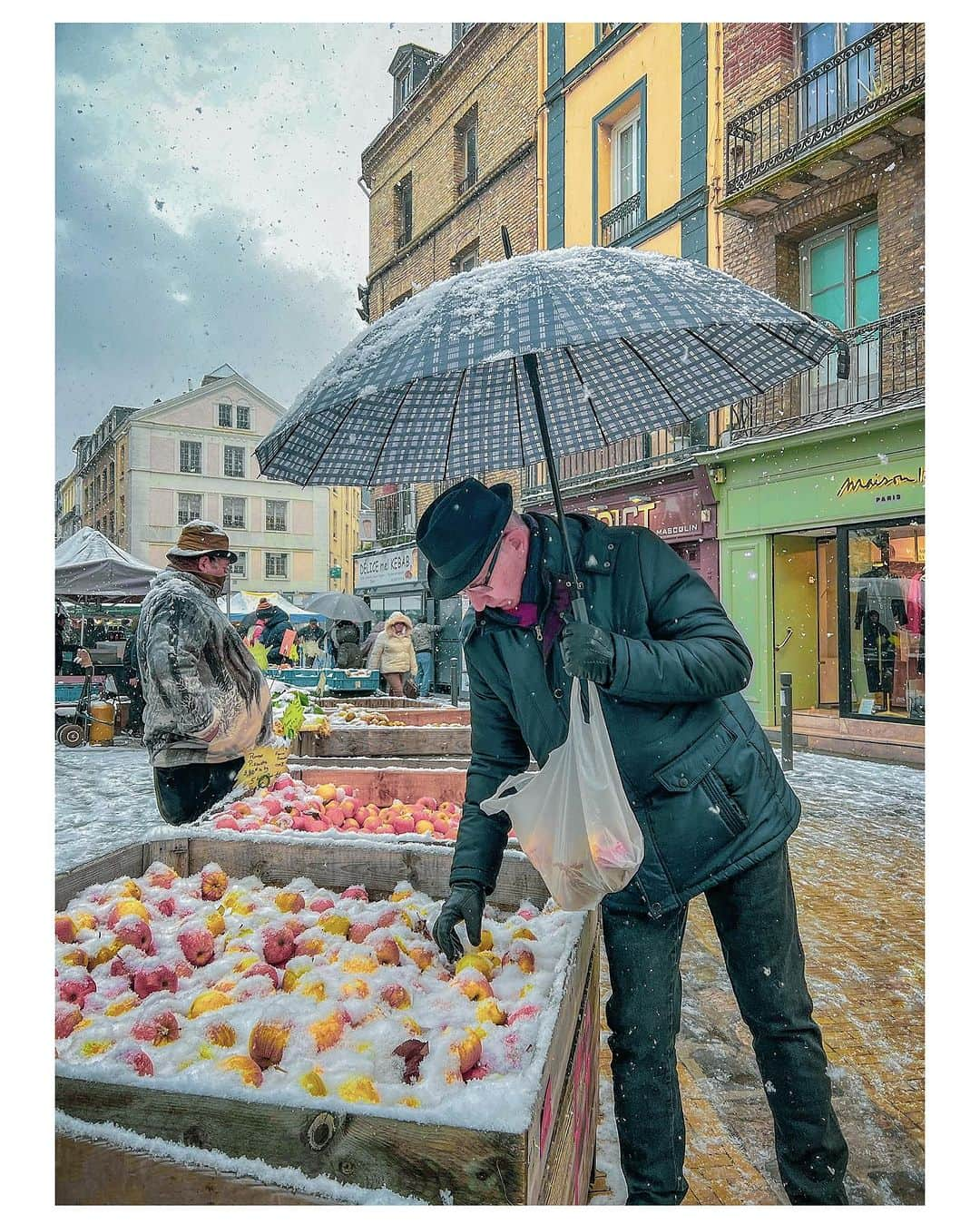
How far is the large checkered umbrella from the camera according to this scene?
5.56 feet

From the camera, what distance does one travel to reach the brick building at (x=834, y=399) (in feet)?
30.8

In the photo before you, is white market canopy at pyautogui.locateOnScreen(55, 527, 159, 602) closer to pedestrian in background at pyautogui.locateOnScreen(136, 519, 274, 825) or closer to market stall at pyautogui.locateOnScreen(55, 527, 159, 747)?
market stall at pyautogui.locateOnScreen(55, 527, 159, 747)

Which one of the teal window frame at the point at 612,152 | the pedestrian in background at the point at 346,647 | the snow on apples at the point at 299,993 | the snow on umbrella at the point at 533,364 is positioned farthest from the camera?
the pedestrian in background at the point at 346,647

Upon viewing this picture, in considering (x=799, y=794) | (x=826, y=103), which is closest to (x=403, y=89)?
(x=826, y=103)

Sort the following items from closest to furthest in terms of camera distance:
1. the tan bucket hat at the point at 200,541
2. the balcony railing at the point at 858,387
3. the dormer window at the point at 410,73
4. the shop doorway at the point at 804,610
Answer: the tan bucket hat at the point at 200,541 → the balcony railing at the point at 858,387 → the shop doorway at the point at 804,610 → the dormer window at the point at 410,73

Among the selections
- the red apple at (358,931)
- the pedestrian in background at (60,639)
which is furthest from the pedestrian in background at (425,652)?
the red apple at (358,931)

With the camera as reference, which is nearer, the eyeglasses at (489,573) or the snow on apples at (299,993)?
the snow on apples at (299,993)

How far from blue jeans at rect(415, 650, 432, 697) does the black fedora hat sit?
15027 millimetres

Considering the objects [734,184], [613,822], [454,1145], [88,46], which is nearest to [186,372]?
[88,46]

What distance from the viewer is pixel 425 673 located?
1697cm

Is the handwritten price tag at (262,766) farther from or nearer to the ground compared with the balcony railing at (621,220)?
nearer to the ground

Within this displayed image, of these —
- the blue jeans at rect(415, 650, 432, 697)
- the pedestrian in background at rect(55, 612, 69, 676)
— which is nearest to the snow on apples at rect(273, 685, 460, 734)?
the pedestrian in background at rect(55, 612, 69, 676)

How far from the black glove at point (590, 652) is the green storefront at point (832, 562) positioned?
28.4 ft

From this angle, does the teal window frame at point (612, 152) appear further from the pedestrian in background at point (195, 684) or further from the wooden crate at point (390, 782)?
the pedestrian in background at point (195, 684)
